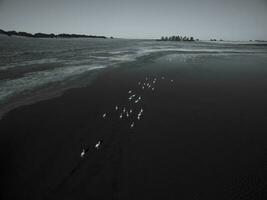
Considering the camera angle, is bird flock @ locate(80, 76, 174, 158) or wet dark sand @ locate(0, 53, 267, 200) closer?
wet dark sand @ locate(0, 53, 267, 200)

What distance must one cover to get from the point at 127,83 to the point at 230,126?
1185 centimetres

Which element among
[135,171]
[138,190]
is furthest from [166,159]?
[138,190]

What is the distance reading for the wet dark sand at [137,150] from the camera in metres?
6.72

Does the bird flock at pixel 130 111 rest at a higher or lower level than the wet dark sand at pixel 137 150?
lower

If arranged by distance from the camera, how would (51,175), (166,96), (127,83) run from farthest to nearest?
(127,83)
(166,96)
(51,175)

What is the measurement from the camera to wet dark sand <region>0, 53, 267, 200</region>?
6723 mm

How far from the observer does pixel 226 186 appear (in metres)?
6.95

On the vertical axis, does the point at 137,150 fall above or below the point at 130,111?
above

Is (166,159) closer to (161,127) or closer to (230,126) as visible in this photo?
(161,127)

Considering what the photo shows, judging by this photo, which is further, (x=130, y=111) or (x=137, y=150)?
(x=130, y=111)

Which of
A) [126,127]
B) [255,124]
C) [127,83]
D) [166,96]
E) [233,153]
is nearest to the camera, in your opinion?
[233,153]

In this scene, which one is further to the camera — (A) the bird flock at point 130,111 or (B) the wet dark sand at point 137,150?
(A) the bird flock at point 130,111

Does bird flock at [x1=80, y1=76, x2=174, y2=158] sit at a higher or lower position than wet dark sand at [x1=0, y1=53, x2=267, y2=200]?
lower

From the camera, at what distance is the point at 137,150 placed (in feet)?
29.6
